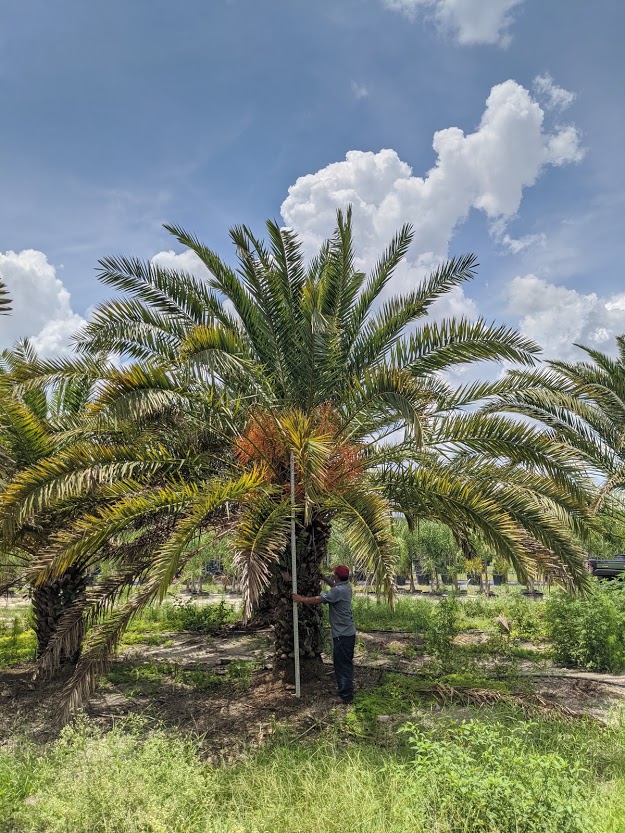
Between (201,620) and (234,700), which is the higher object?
(201,620)

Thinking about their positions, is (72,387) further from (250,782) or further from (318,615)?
(250,782)

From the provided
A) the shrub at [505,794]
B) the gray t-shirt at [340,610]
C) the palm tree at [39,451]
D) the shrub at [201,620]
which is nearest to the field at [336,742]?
the shrub at [505,794]

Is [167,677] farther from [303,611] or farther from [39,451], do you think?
[39,451]

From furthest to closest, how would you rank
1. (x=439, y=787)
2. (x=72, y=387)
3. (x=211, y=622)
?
(x=211, y=622)
(x=72, y=387)
(x=439, y=787)

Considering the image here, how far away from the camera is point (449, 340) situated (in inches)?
276

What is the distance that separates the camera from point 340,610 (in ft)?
22.4

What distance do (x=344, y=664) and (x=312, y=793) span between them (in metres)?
2.86

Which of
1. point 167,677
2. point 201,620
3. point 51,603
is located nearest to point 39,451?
point 51,603

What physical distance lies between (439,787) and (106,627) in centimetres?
345

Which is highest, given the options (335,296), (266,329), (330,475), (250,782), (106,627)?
(335,296)

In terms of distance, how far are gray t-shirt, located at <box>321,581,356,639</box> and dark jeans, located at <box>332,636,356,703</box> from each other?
87 millimetres

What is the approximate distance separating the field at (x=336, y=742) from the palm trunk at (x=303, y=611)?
0.27m

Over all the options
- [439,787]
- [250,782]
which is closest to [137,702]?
[250,782]

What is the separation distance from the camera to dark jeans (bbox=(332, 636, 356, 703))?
6.79m
